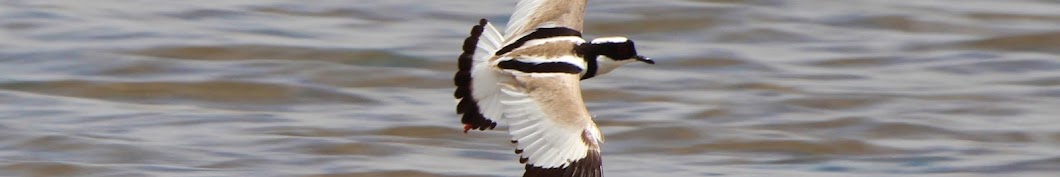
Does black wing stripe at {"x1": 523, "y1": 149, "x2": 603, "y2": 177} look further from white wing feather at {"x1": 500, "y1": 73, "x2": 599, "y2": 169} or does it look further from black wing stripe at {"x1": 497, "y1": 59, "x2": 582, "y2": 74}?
black wing stripe at {"x1": 497, "y1": 59, "x2": 582, "y2": 74}

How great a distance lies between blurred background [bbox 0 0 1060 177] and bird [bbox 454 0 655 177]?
171 centimetres

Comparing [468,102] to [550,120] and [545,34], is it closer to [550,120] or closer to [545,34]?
[550,120]

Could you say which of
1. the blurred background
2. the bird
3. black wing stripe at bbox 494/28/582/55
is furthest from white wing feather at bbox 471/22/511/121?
the blurred background

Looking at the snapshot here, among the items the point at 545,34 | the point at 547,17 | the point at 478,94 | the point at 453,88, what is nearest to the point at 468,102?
the point at 478,94

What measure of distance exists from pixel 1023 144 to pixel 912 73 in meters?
1.74

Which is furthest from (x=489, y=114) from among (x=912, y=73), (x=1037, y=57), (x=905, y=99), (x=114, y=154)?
(x=1037, y=57)

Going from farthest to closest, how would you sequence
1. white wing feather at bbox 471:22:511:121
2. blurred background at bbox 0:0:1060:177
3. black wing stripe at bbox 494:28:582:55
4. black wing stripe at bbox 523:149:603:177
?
blurred background at bbox 0:0:1060:177, black wing stripe at bbox 494:28:582:55, white wing feather at bbox 471:22:511:121, black wing stripe at bbox 523:149:603:177

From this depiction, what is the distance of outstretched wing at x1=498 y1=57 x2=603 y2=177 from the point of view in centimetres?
600

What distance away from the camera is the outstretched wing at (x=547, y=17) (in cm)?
700

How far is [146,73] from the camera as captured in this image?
10.4 metres

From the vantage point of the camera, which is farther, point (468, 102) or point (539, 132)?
point (468, 102)

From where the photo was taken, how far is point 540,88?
6.33 metres

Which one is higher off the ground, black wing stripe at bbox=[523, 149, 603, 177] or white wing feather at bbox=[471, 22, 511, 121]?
white wing feather at bbox=[471, 22, 511, 121]

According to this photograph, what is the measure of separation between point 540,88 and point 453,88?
12.7 feet
